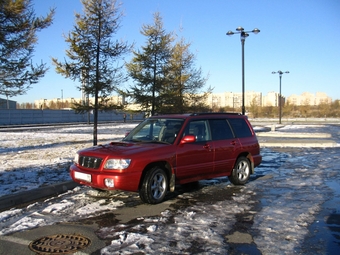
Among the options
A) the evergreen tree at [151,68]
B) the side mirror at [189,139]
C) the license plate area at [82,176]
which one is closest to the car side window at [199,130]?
the side mirror at [189,139]

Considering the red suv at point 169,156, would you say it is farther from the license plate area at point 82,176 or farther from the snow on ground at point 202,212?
the snow on ground at point 202,212

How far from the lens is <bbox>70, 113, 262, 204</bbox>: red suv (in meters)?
6.45

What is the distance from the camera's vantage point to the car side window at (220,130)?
817 centimetres

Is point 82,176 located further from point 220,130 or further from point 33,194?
point 220,130

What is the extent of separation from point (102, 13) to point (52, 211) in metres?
10.3

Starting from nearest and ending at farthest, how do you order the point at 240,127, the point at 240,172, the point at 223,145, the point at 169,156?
the point at 169,156 < the point at 223,145 < the point at 240,172 < the point at 240,127

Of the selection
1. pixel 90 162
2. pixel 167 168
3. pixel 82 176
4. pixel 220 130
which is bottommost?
pixel 82 176

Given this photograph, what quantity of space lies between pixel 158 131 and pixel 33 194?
2.84 meters

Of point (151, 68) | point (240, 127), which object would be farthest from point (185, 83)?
point (240, 127)

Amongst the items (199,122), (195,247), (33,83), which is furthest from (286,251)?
(33,83)

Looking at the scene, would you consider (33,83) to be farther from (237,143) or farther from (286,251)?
(286,251)

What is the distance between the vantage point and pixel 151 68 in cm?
1984

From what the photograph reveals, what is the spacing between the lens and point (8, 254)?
4320 millimetres

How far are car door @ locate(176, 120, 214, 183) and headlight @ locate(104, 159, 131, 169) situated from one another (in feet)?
3.82
